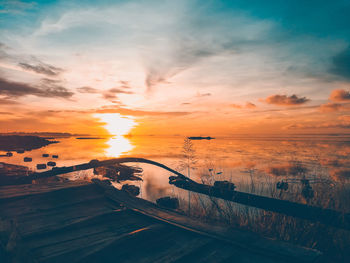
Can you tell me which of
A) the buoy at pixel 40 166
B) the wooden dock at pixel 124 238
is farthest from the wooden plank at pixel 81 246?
the buoy at pixel 40 166

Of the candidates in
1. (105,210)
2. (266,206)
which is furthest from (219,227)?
(105,210)

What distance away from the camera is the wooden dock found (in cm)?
239

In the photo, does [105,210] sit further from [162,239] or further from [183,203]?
[183,203]

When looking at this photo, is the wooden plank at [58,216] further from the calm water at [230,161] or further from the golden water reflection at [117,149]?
the golden water reflection at [117,149]

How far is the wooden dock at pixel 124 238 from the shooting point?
239cm

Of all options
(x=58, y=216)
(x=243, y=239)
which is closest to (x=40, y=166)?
(x=58, y=216)

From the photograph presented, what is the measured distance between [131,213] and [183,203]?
4844 millimetres

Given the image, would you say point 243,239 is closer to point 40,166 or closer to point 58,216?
point 58,216

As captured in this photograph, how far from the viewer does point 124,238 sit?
288 centimetres

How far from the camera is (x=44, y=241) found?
284 cm

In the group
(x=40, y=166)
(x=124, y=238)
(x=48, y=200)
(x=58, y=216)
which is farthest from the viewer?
(x=40, y=166)

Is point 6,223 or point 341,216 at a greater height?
point 341,216

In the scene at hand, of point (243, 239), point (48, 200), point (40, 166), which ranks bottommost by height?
point (40, 166)

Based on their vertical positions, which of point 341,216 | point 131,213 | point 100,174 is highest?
point 341,216
